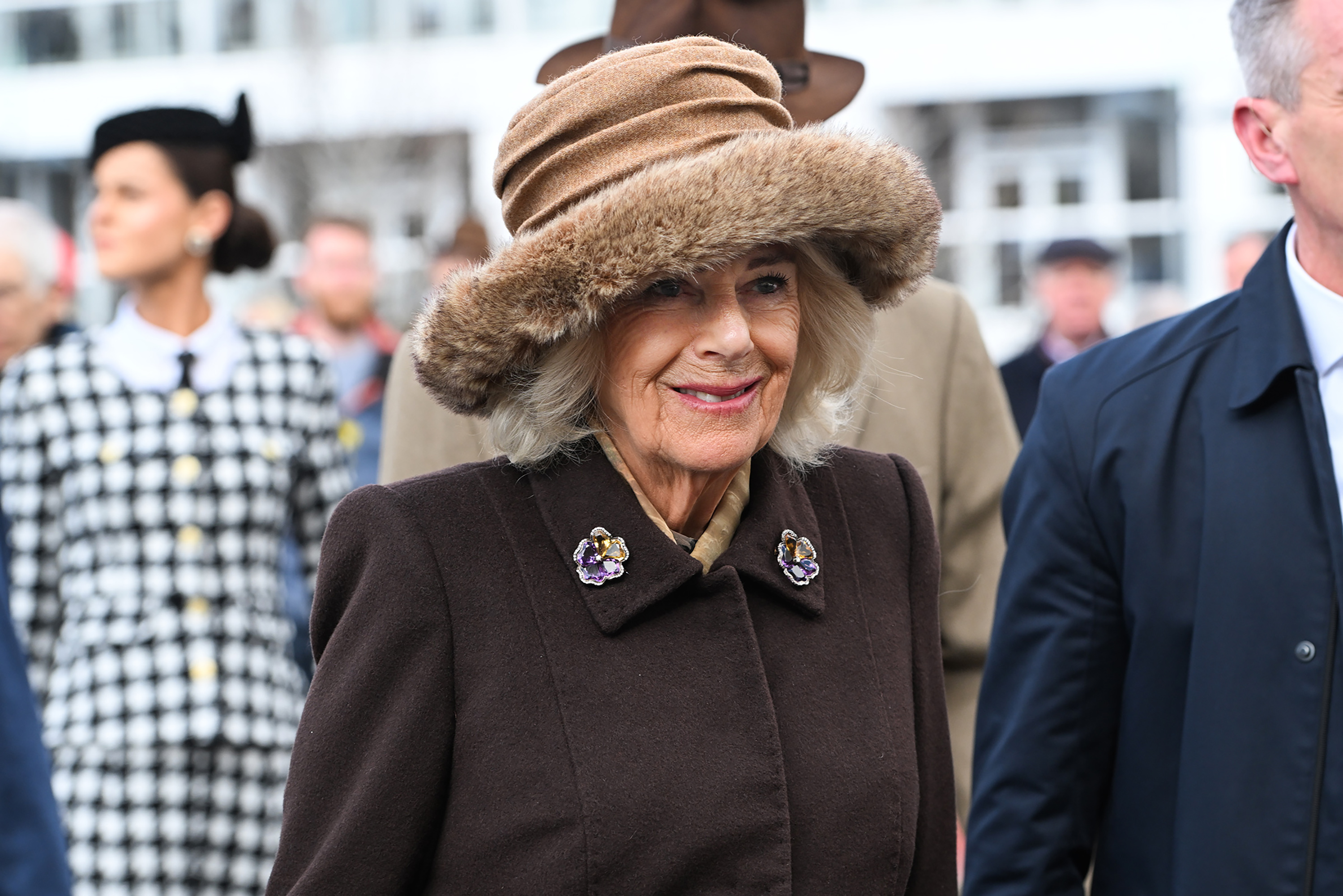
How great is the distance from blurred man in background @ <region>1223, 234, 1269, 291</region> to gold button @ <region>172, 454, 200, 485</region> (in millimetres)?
5684

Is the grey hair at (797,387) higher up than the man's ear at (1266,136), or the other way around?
the man's ear at (1266,136)

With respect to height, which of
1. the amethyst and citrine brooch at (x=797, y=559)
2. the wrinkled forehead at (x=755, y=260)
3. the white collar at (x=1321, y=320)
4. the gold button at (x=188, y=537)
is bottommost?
the gold button at (x=188, y=537)

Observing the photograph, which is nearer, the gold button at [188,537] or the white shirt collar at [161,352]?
the gold button at [188,537]

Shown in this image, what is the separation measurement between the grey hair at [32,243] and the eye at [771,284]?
5410 millimetres

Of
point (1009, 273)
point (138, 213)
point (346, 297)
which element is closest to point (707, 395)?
point (138, 213)

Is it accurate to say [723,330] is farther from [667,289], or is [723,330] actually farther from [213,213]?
[213,213]

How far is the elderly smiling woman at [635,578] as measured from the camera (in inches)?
84.8

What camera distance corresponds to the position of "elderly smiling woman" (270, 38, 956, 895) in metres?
2.15

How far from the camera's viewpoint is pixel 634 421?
238 centimetres

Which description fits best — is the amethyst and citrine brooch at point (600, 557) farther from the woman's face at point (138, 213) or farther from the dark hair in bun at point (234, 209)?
the dark hair in bun at point (234, 209)

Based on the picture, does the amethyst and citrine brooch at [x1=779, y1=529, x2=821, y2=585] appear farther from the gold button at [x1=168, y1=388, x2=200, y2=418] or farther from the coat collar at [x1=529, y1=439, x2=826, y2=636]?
the gold button at [x1=168, y1=388, x2=200, y2=418]

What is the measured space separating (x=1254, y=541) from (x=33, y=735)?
6.44ft

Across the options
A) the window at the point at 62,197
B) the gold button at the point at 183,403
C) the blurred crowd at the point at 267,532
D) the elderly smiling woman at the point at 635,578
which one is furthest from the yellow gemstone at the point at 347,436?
the window at the point at 62,197

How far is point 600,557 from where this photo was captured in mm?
2301
